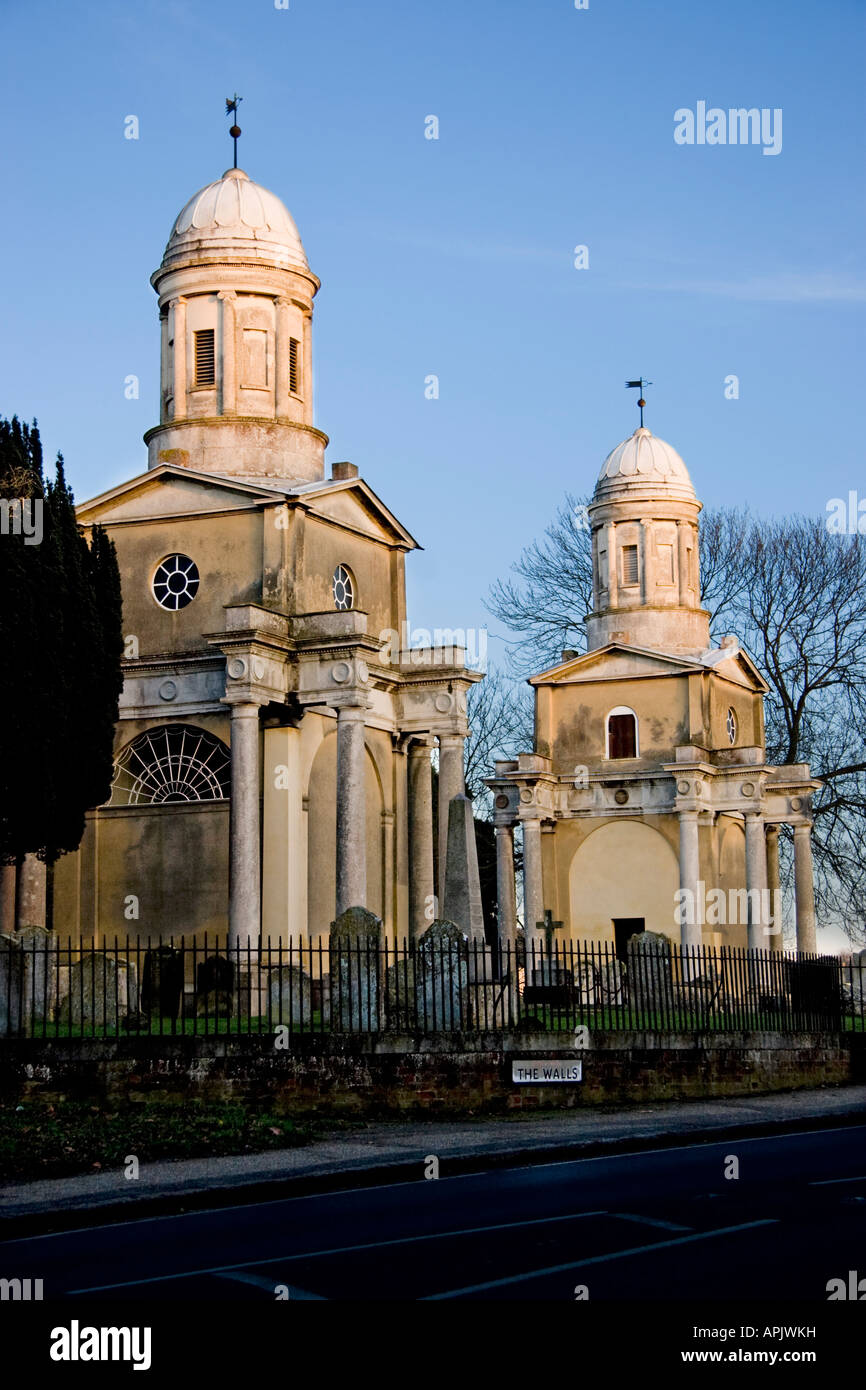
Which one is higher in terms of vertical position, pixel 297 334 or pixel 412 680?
pixel 297 334

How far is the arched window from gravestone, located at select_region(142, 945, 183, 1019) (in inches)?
923

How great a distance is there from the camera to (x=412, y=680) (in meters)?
37.9

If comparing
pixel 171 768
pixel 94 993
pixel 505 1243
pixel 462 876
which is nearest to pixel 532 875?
pixel 171 768

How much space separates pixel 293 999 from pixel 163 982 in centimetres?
426

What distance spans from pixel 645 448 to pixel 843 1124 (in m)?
35.8

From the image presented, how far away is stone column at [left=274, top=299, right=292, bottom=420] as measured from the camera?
38.4 m

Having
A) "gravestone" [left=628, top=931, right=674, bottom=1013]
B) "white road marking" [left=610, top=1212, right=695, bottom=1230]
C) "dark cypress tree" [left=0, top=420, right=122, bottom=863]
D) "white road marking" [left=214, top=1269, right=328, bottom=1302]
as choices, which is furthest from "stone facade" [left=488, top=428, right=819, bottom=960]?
"white road marking" [left=214, top=1269, right=328, bottom=1302]

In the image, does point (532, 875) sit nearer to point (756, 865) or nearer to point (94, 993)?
point (756, 865)

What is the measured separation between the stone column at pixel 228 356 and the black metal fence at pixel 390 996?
14.6m

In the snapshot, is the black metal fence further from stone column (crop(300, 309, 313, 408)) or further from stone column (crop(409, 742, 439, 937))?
stone column (crop(300, 309, 313, 408))

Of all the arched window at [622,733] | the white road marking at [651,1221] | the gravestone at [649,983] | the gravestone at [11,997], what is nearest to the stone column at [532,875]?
the arched window at [622,733]

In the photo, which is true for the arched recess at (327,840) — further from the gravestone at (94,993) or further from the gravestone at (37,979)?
the gravestone at (94,993)
